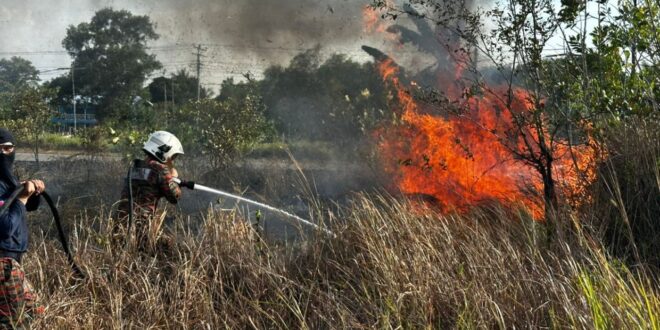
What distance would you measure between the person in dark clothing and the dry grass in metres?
0.15

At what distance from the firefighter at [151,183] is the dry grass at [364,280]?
418mm

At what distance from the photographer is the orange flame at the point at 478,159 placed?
6.02m

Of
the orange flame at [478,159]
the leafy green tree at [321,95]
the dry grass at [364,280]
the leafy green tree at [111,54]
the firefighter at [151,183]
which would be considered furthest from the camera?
the leafy green tree at [111,54]

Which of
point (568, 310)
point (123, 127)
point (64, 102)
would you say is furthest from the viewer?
point (64, 102)

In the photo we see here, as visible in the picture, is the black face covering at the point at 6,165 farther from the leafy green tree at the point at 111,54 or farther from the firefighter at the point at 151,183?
the leafy green tree at the point at 111,54

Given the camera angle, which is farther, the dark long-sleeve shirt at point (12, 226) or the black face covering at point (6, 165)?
the black face covering at point (6, 165)

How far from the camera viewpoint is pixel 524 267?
4.29 metres

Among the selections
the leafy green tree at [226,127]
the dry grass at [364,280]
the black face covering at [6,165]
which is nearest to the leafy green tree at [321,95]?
the leafy green tree at [226,127]

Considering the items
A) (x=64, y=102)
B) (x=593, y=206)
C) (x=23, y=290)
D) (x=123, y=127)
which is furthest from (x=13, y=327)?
(x=64, y=102)

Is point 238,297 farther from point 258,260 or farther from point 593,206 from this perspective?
point 593,206

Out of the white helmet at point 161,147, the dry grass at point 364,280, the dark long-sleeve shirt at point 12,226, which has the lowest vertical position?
the dry grass at point 364,280

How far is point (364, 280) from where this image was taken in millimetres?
4758

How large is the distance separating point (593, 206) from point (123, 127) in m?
11.2

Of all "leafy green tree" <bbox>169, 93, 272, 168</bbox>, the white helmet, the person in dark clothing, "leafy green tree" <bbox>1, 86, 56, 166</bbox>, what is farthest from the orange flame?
"leafy green tree" <bbox>1, 86, 56, 166</bbox>
